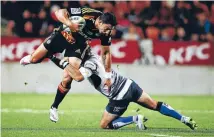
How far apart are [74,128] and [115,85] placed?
111 cm

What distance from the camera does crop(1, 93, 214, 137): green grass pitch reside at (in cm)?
1142

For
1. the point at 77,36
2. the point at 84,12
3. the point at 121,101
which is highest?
the point at 84,12

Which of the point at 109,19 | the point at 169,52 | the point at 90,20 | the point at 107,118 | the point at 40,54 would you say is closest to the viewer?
the point at 109,19

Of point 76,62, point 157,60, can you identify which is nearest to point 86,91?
point 157,60

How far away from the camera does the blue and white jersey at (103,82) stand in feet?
39.1

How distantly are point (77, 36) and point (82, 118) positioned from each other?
213 centimetres

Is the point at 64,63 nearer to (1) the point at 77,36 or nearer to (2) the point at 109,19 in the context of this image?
(1) the point at 77,36

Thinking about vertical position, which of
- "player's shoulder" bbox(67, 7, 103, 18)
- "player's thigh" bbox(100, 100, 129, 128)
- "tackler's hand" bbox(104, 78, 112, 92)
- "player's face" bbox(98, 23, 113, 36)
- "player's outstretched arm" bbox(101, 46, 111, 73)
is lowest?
"player's thigh" bbox(100, 100, 129, 128)

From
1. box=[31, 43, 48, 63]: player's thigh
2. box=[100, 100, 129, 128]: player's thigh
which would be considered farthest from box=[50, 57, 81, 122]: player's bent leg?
box=[100, 100, 129, 128]: player's thigh

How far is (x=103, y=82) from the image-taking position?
473 inches

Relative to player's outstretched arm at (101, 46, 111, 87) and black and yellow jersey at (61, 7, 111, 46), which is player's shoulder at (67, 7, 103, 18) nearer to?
black and yellow jersey at (61, 7, 111, 46)

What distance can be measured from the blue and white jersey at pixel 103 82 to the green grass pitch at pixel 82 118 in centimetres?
64

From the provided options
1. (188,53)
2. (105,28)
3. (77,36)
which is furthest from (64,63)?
(188,53)

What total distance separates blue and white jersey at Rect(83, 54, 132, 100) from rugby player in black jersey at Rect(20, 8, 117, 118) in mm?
97
